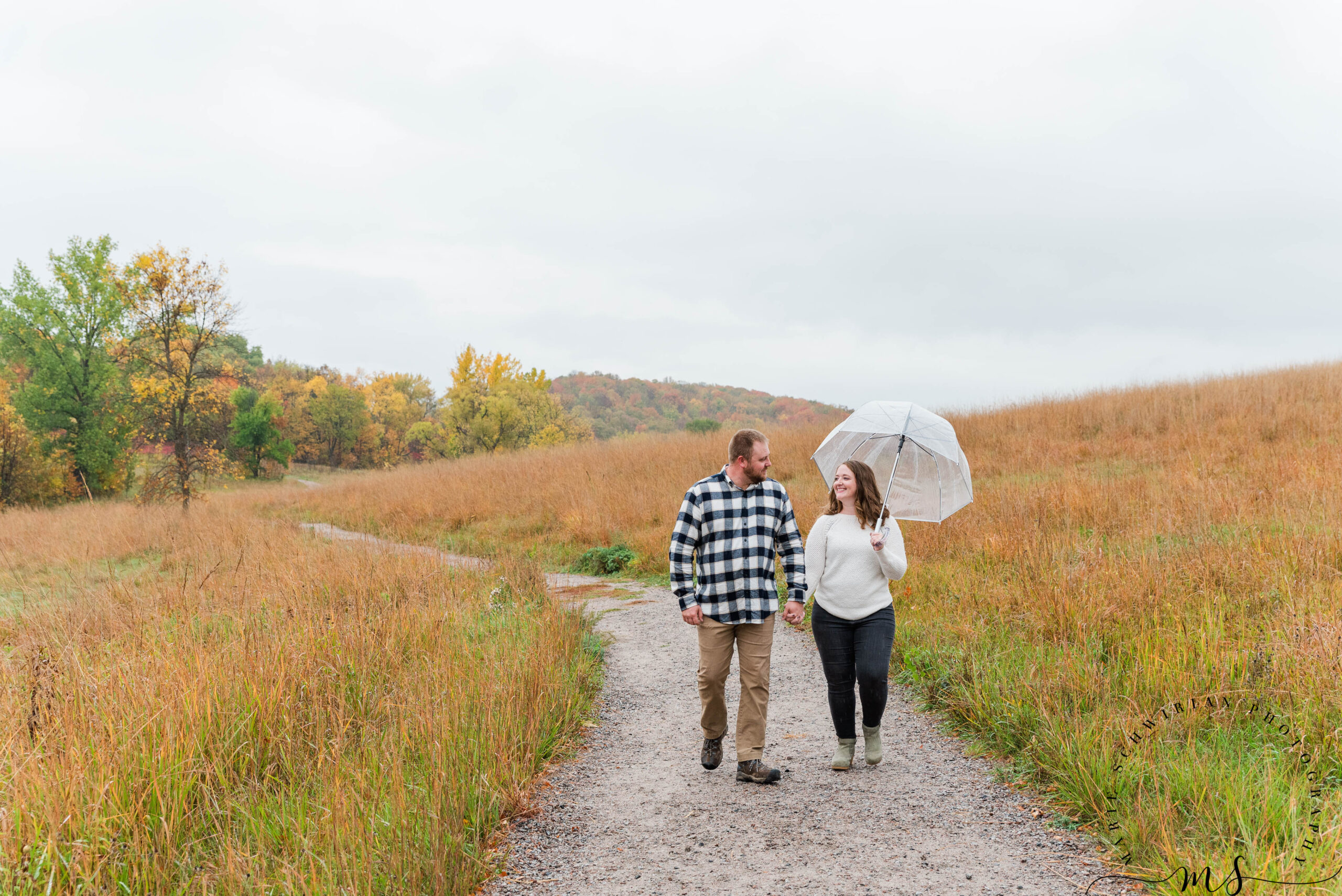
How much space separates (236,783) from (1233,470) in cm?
1368

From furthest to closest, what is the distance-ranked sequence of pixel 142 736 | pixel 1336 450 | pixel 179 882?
1. pixel 1336 450
2. pixel 142 736
3. pixel 179 882

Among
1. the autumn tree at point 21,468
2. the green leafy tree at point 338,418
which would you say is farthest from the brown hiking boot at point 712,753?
the green leafy tree at point 338,418

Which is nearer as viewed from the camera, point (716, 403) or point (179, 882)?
point (179, 882)

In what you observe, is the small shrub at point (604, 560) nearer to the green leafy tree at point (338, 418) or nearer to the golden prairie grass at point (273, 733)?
the golden prairie grass at point (273, 733)

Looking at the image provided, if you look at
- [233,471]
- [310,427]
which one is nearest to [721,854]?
[233,471]

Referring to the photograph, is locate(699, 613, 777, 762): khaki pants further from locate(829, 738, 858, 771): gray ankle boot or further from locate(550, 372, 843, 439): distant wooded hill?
locate(550, 372, 843, 439): distant wooded hill

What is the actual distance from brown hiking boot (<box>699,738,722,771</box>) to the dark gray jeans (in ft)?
2.40

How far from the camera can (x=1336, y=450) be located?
1119 centimetres

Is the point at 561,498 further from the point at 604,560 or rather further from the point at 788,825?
the point at 788,825

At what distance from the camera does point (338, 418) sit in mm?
63250

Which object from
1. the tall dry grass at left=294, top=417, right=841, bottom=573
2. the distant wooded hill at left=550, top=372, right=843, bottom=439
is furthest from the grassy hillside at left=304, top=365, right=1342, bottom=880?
the distant wooded hill at left=550, top=372, right=843, bottom=439

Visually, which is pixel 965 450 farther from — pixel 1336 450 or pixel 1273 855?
pixel 1273 855

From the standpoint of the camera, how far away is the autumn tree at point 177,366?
19359mm

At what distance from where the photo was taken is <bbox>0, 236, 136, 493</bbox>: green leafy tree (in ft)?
115
